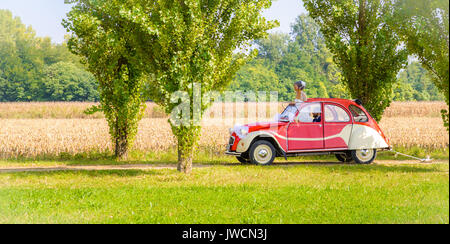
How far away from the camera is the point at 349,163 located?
9609 millimetres

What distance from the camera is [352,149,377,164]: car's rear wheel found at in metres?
9.37

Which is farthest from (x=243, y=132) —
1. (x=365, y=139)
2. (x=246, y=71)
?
(x=246, y=71)

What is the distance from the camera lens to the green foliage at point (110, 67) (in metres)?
10.6

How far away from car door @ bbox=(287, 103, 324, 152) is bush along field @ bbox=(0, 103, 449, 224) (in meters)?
0.44

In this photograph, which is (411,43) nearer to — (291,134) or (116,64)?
(291,134)

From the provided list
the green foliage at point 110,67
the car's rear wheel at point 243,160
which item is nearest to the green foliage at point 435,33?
the car's rear wheel at point 243,160

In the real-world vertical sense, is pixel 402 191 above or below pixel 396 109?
below

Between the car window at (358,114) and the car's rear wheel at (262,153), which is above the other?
the car window at (358,114)

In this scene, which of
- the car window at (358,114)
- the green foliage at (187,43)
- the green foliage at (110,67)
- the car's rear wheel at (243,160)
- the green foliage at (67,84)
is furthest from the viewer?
the green foliage at (67,84)

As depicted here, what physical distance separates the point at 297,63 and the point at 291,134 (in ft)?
32.2

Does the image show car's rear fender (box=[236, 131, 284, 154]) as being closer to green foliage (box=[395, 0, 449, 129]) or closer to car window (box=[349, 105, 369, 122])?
car window (box=[349, 105, 369, 122])

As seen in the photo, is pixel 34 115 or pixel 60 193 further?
pixel 34 115

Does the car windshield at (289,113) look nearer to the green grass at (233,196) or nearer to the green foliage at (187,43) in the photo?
the green grass at (233,196)

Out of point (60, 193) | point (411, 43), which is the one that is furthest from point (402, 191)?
point (60, 193)
